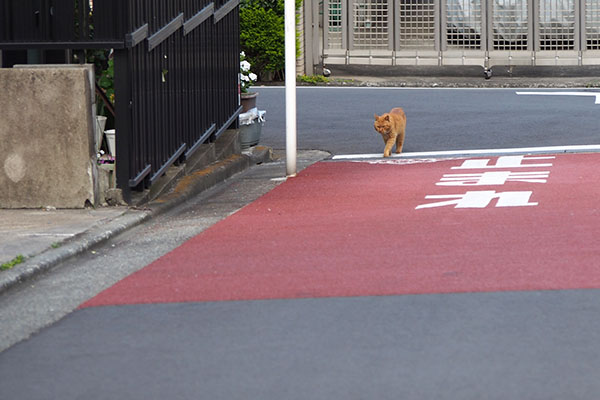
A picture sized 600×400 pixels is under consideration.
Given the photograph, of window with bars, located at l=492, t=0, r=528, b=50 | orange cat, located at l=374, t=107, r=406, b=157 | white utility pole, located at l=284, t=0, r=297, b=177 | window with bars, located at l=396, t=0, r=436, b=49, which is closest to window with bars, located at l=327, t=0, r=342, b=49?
window with bars, located at l=396, t=0, r=436, b=49

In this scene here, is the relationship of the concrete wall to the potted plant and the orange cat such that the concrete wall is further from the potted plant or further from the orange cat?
the orange cat

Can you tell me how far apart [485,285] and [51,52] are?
7629 mm

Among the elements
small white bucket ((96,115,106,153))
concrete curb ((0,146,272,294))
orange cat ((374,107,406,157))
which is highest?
small white bucket ((96,115,106,153))

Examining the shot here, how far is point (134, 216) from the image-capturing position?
10.1 metres

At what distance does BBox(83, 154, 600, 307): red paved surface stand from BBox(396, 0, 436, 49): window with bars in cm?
1764

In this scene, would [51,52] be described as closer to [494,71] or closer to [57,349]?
[57,349]

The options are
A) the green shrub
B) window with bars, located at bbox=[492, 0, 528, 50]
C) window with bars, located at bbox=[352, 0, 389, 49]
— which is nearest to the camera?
→ the green shrub

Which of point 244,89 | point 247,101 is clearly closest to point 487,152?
point 247,101

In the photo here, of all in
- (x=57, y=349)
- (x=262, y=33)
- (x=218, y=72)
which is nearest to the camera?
(x=57, y=349)

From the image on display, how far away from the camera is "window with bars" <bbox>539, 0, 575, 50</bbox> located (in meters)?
28.7

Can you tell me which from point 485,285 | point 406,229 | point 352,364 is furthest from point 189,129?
point 352,364

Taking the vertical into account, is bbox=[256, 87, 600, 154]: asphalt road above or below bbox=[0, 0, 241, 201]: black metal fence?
below

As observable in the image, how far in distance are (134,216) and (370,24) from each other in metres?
20.2

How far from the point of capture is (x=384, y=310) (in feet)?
20.4
